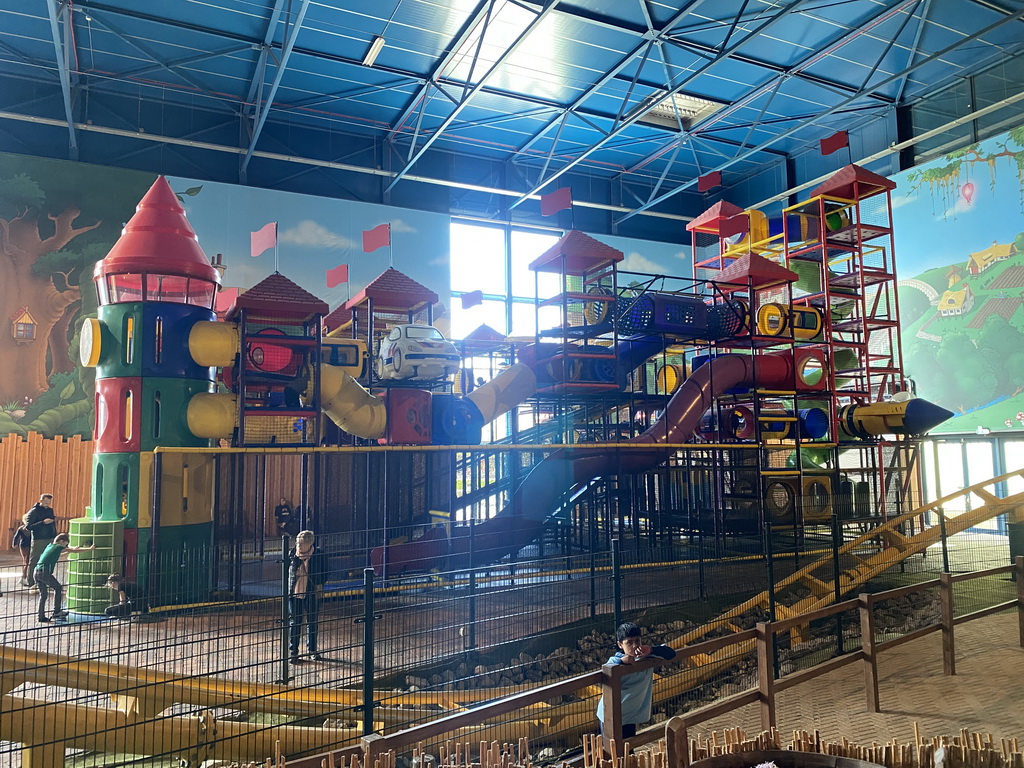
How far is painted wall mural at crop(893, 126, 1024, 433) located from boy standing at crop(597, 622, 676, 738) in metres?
14.6

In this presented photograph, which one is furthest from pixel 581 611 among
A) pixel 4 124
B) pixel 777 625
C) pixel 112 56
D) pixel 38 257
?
pixel 4 124

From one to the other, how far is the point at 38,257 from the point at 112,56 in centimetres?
461

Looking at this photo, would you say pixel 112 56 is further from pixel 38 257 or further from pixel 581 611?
pixel 581 611

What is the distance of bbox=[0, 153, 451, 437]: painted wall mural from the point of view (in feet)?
48.9

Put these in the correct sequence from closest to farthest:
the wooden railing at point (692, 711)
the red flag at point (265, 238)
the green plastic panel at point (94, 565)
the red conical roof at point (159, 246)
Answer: the wooden railing at point (692, 711), the green plastic panel at point (94, 565), the red conical roof at point (159, 246), the red flag at point (265, 238)

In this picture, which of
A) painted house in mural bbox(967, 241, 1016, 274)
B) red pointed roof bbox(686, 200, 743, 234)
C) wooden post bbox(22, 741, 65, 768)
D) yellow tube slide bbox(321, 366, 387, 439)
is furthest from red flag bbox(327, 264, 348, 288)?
painted house in mural bbox(967, 241, 1016, 274)

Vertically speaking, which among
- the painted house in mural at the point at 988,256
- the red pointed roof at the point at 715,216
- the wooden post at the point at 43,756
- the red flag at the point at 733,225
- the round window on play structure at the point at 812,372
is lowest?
the wooden post at the point at 43,756

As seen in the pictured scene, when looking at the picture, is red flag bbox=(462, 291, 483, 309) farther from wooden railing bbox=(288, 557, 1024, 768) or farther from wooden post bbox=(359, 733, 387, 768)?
wooden post bbox=(359, 733, 387, 768)

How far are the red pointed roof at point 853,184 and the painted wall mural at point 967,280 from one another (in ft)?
8.04

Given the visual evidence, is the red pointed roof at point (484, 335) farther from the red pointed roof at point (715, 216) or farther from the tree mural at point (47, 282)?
the tree mural at point (47, 282)

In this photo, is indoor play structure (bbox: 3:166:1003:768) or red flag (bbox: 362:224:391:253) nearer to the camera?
indoor play structure (bbox: 3:166:1003:768)

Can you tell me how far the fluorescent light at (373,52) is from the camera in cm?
1452

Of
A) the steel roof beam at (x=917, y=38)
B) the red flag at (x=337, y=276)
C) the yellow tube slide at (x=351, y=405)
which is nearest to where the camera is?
the yellow tube slide at (x=351, y=405)

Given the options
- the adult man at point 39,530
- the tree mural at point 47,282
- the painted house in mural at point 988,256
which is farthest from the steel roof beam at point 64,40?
the painted house in mural at point 988,256
